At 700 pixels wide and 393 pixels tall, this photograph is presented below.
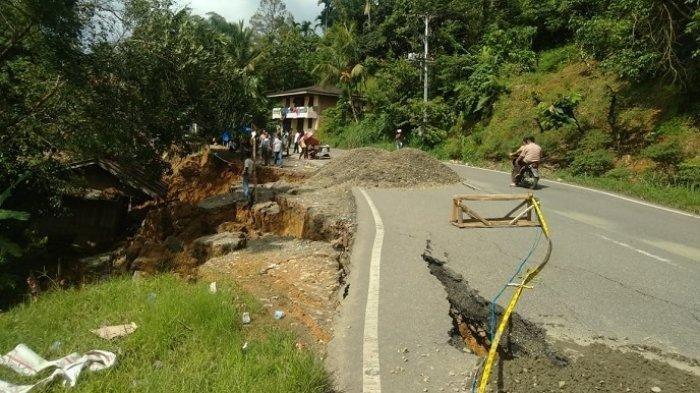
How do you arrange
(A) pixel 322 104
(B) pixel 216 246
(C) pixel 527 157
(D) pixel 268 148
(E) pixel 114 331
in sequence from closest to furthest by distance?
(E) pixel 114 331 < (B) pixel 216 246 < (C) pixel 527 157 < (D) pixel 268 148 < (A) pixel 322 104

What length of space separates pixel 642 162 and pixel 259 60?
3666 cm

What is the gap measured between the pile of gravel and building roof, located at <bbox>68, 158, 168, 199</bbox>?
5463 millimetres

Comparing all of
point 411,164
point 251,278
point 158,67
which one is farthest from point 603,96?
point 251,278

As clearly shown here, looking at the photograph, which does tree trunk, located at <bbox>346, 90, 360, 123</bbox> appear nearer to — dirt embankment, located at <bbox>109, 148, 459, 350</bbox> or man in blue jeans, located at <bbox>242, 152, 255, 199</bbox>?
dirt embankment, located at <bbox>109, 148, 459, 350</bbox>

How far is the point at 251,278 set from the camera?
787cm

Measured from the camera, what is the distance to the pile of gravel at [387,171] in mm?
16578

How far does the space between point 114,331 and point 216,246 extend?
514 centimetres

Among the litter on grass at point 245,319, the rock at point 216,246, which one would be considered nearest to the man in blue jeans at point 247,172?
the rock at point 216,246

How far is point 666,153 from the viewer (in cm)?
1723

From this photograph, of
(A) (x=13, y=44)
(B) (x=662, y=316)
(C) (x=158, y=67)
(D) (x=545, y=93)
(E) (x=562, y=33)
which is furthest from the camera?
(E) (x=562, y=33)

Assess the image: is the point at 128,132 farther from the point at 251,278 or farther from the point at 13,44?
the point at 251,278

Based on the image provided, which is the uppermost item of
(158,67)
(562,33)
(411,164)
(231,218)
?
(562,33)

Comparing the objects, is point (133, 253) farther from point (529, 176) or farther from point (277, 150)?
point (277, 150)

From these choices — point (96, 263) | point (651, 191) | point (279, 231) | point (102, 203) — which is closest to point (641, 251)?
point (651, 191)
